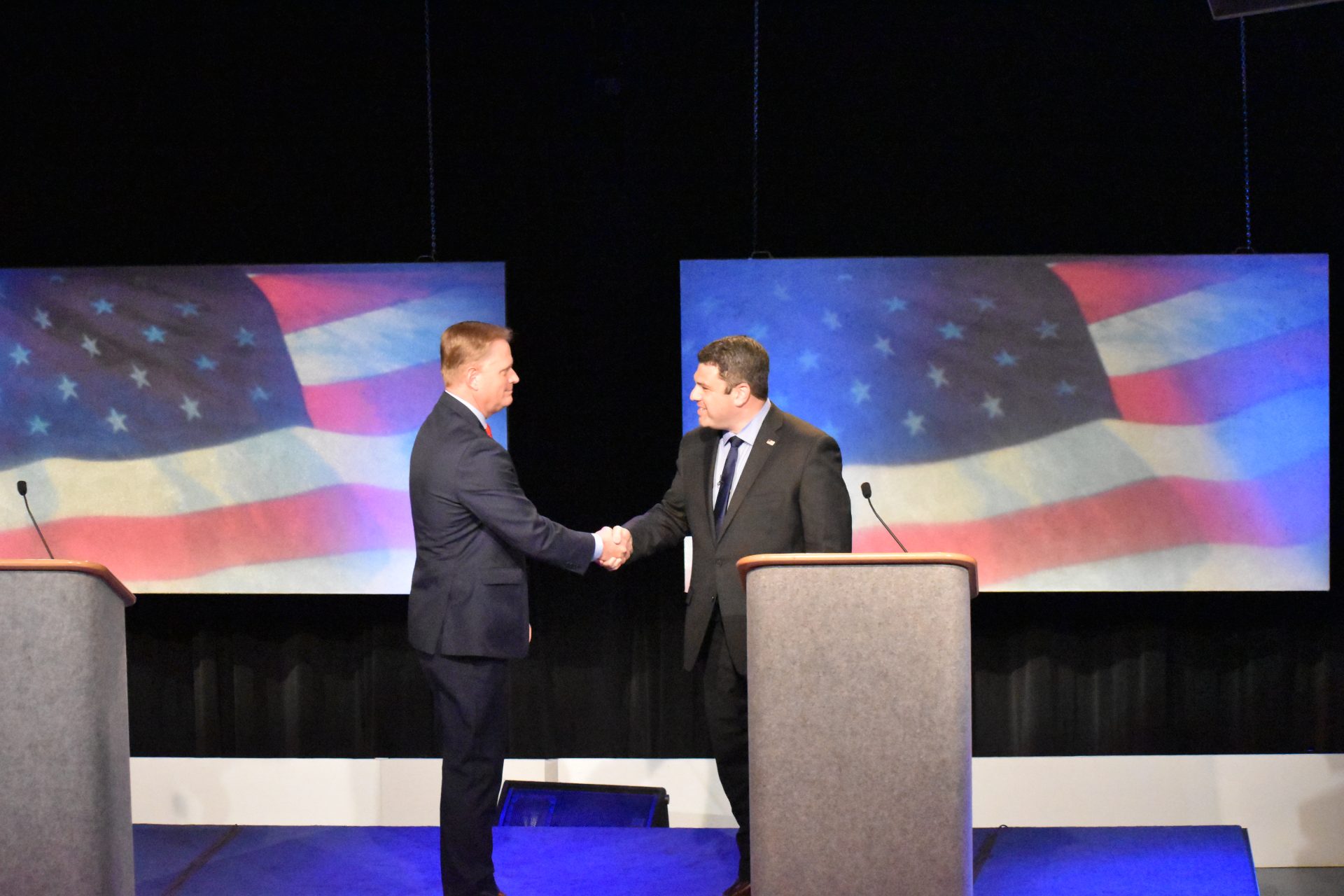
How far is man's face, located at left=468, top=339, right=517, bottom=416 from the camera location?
3.27 metres

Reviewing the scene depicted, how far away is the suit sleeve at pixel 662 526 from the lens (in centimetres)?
370

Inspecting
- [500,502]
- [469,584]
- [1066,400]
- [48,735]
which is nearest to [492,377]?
[500,502]

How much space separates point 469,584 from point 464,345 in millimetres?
633

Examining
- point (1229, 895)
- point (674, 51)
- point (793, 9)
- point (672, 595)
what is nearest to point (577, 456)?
point (672, 595)

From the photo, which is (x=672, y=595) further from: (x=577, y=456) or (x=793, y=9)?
(x=793, y=9)

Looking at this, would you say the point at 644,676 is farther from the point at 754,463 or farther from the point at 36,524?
the point at 36,524

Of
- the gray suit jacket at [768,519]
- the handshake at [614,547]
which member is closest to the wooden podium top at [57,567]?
the handshake at [614,547]

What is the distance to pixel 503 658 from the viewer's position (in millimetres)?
3227

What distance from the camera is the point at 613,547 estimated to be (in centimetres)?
361

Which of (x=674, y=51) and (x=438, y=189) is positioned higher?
(x=674, y=51)

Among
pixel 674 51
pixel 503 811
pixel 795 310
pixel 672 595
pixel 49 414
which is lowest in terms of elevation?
pixel 503 811

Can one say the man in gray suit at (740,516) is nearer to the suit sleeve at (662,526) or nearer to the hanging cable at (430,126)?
the suit sleeve at (662,526)

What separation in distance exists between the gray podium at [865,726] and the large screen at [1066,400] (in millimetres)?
1940

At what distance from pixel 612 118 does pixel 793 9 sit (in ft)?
2.69
